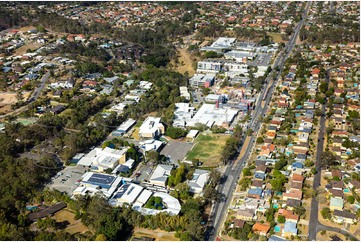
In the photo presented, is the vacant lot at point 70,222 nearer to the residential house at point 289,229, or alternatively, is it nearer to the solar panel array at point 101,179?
the solar panel array at point 101,179

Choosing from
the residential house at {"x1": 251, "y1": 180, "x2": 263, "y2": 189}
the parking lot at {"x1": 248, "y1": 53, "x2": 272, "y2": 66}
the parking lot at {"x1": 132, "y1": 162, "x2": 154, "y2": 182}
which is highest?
the residential house at {"x1": 251, "y1": 180, "x2": 263, "y2": 189}

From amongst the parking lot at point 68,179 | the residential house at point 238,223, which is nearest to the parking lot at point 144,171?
the parking lot at point 68,179

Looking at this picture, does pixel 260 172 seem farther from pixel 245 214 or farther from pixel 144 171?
pixel 144 171

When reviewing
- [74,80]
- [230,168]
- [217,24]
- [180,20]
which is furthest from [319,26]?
[230,168]

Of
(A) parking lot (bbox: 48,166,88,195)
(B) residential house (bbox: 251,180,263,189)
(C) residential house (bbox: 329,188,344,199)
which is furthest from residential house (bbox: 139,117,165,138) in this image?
(C) residential house (bbox: 329,188,344,199)

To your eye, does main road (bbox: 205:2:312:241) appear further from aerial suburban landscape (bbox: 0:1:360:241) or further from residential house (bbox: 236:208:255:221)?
residential house (bbox: 236:208:255:221)

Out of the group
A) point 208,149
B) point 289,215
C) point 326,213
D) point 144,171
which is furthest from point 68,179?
point 326,213
